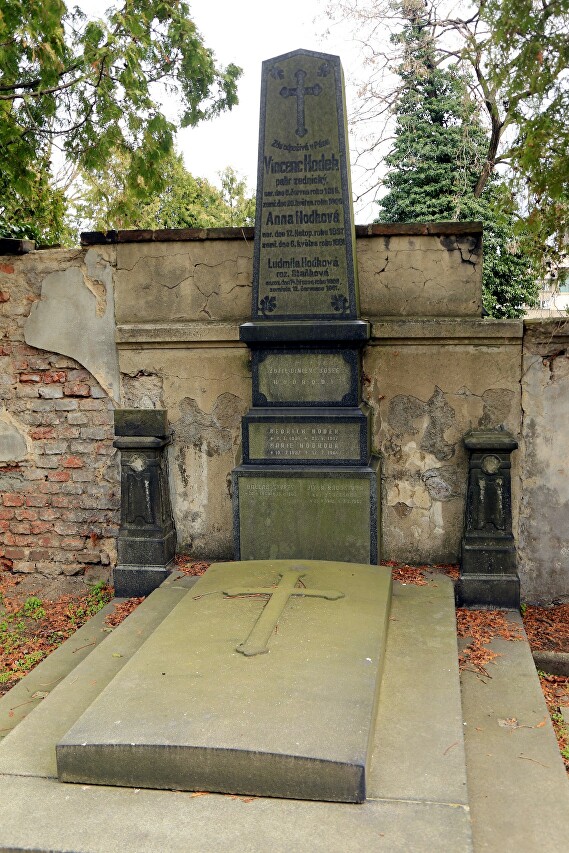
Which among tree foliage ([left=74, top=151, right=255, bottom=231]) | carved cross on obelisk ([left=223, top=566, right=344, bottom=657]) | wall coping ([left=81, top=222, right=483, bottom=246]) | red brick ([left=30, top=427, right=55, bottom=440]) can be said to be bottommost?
carved cross on obelisk ([left=223, top=566, right=344, bottom=657])

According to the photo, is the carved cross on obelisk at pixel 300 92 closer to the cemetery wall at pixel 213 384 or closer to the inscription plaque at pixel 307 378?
the cemetery wall at pixel 213 384

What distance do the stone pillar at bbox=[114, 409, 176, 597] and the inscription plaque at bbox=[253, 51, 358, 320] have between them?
125cm

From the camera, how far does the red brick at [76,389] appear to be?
17.4ft

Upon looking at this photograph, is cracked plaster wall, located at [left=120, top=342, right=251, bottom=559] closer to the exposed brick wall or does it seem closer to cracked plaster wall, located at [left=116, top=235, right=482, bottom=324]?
cracked plaster wall, located at [left=116, top=235, right=482, bottom=324]

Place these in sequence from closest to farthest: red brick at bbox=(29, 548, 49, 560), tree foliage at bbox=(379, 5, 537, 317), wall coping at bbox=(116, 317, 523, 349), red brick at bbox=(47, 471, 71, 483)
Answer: wall coping at bbox=(116, 317, 523, 349) → red brick at bbox=(47, 471, 71, 483) → red brick at bbox=(29, 548, 49, 560) → tree foliage at bbox=(379, 5, 537, 317)

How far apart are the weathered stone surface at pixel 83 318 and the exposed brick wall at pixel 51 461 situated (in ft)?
0.25

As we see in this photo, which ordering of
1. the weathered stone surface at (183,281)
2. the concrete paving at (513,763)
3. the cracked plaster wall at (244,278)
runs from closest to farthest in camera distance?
the concrete paving at (513,763)
the cracked plaster wall at (244,278)
the weathered stone surface at (183,281)

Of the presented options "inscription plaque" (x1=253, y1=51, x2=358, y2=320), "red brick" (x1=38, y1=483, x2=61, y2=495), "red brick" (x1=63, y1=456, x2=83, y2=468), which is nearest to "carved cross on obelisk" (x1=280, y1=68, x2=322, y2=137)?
"inscription plaque" (x1=253, y1=51, x2=358, y2=320)

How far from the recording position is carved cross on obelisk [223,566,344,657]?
3.25m

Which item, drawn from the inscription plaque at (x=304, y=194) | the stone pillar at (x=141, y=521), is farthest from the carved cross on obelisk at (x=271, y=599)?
the inscription plaque at (x=304, y=194)

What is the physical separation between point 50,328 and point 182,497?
4.93ft

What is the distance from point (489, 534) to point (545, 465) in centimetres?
65

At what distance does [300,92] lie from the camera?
441cm

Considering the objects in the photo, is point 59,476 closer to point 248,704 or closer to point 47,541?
point 47,541
